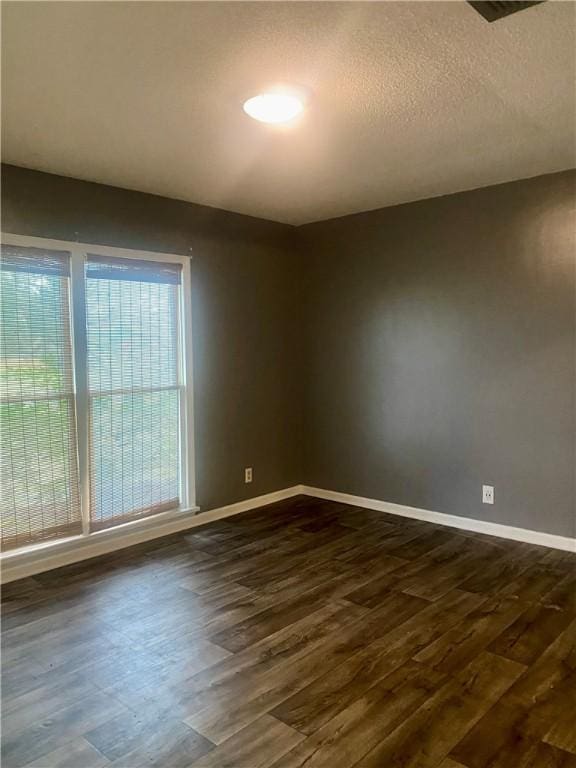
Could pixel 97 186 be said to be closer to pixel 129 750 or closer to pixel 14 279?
pixel 14 279

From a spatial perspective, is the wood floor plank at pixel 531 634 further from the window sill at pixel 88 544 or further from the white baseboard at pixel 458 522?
the window sill at pixel 88 544

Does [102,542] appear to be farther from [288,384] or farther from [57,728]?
[288,384]

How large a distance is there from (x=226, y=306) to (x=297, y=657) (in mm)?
2813

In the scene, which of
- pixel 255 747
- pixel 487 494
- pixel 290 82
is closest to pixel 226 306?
pixel 290 82

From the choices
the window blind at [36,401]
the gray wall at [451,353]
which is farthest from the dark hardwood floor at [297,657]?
the gray wall at [451,353]

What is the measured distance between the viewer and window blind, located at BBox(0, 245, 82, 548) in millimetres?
3285

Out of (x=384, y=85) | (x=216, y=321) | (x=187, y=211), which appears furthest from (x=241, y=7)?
(x=216, y=321)

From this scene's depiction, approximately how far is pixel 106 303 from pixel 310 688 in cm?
267

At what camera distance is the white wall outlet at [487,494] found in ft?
13.1

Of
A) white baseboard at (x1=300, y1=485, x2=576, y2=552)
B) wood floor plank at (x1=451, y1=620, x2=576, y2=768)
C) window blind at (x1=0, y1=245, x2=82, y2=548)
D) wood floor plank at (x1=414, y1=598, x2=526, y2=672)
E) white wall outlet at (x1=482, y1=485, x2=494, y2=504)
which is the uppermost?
window blind at (x1=0, y1=245, x2=82, y2=548)

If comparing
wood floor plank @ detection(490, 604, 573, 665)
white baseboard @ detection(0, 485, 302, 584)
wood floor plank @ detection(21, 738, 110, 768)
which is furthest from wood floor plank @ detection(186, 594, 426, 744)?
white baseboard @ detection(0, 485, 302, 584)

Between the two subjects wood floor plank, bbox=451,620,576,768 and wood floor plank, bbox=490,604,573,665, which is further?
wood floor plank, bbox=490,604,573,665

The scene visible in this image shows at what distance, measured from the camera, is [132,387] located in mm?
3918

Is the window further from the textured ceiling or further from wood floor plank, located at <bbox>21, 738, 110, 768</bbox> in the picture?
wood floor plank, located at <bbox>21, 738, 110, 768</bbox>
